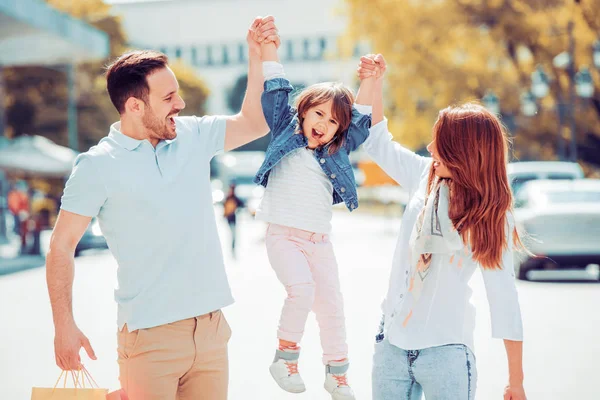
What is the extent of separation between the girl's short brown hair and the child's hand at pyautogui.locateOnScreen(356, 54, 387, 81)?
0.13 m

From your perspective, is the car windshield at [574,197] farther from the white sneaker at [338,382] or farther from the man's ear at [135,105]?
the man's ear at [135,105]

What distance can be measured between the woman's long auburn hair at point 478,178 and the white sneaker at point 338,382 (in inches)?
34.2

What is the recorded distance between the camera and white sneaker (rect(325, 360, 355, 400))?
379 cm

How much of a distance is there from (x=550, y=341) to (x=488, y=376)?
1.95 metres

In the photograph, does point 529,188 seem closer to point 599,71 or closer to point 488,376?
point 488,376

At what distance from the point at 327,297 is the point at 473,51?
2985 cm

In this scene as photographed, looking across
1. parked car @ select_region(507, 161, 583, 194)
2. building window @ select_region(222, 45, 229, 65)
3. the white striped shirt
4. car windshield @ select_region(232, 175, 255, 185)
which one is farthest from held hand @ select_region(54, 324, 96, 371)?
building window @ select_region(222, 45, 229, 65)

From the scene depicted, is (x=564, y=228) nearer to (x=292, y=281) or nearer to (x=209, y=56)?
(x=292, y=281)

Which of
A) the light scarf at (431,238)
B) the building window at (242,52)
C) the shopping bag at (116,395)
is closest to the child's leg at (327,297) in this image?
the light scarf at (431,238)

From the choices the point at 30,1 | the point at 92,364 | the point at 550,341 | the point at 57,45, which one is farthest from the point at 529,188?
the point at 57,45

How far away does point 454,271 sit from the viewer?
3.46 m

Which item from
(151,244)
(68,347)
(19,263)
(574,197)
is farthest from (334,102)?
(19,263)

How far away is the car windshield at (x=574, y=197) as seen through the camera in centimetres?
1501

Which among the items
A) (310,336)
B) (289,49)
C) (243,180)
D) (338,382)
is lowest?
(310,336)
